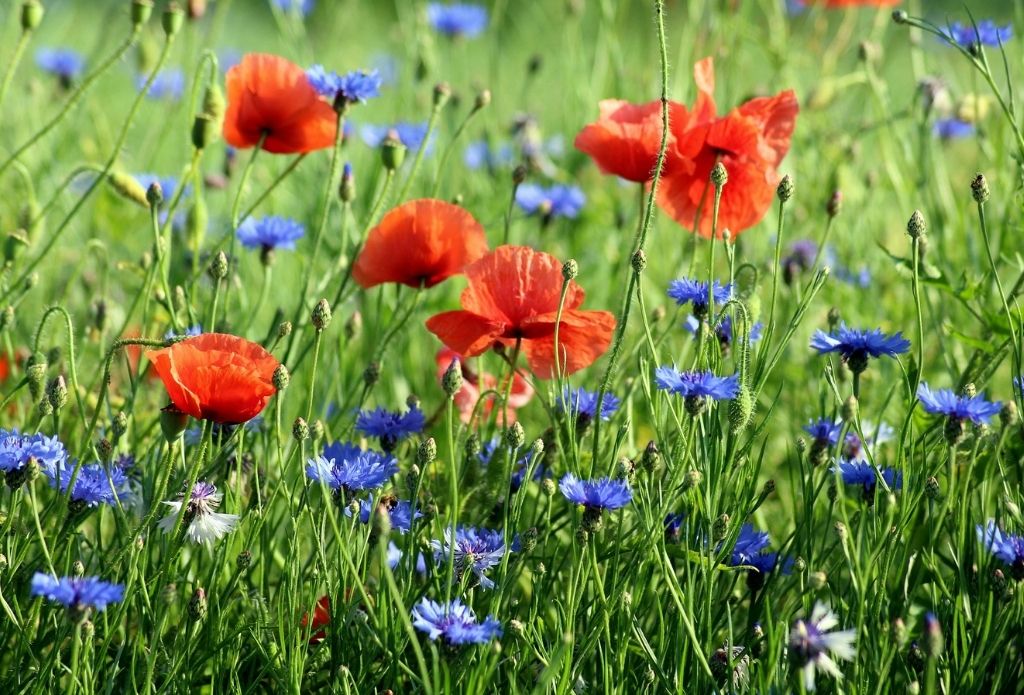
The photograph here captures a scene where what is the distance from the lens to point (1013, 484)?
1492 mm

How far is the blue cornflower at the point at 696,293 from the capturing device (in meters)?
1.31

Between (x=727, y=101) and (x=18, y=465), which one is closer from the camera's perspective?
(x=18, y=465)

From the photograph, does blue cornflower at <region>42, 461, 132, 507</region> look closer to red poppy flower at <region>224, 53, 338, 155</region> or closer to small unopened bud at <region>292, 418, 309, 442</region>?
small unopened bud at <region>292, 418, 309, 442</region>

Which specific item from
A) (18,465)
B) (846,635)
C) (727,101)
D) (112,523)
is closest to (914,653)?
(846,635)

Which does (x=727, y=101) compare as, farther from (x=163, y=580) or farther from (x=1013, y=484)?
(x=163, y=580)

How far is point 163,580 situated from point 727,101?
1601 millimetres

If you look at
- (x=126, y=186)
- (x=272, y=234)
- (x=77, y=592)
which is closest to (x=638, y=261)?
(x=77, y=592)

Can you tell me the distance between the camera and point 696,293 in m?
1.31

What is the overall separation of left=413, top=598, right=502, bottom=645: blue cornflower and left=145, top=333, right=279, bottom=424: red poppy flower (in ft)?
0.83

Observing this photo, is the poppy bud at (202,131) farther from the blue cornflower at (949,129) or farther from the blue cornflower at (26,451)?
the blue cornflower at (949,129)

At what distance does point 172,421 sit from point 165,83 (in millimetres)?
2143

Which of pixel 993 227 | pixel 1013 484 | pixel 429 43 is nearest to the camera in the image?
pixel 1013 484

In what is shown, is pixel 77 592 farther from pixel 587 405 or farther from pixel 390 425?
pixel 587 405

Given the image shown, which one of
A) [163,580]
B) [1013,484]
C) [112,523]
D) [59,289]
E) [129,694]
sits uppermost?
[59,289]
